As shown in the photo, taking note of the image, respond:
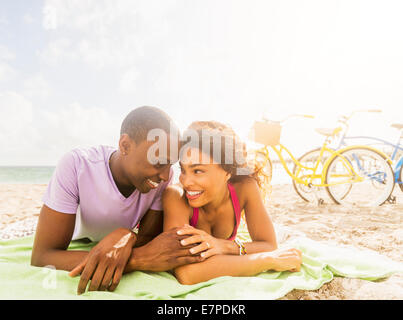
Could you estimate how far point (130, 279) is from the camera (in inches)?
74.4

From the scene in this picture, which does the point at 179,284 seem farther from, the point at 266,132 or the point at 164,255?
the point at 266,132

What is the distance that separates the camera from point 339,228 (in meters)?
3.85

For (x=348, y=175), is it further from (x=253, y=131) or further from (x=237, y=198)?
(x=237, y=198)

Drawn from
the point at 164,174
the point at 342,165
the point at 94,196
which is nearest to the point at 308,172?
the point at 342,165

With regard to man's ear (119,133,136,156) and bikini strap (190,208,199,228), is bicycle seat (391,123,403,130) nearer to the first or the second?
bikini strap (190,208,199,228)

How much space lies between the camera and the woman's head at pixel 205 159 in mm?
2168

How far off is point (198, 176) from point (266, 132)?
11.2ft

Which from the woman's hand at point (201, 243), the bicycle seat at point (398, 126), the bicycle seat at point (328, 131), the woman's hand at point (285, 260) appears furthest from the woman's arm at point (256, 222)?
the bicycle seat at point (398, 126)

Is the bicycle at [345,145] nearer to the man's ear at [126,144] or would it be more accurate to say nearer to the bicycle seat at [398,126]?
the bicycle seat at [398,126]

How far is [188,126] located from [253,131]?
3.25 m

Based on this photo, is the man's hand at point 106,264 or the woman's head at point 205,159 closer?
the man's hand at point 106,264

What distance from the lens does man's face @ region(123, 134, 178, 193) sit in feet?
6.56
